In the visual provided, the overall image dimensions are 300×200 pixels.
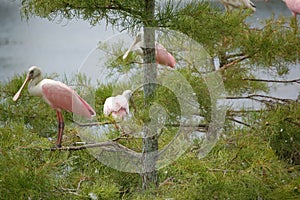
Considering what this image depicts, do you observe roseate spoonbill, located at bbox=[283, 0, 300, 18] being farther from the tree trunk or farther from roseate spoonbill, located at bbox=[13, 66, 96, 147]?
roseate spoonbill, located at bbox=[13, 66, 96, 147]

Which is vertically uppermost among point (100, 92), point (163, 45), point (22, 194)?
point (163, 45)

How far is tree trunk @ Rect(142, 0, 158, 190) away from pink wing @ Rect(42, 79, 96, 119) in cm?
13

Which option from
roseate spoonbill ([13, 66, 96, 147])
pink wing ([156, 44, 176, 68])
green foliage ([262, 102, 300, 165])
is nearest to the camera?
roseate spoonbill ([13, 66, 96, 147])

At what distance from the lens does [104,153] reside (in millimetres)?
1601

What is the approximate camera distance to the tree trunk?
1229mm

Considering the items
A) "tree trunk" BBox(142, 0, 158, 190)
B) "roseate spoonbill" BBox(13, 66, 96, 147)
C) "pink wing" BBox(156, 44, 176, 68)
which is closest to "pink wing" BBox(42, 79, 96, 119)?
"roseate spoonbill" BBox(13, 66, 96, 147)

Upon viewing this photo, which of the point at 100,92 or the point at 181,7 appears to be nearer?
the point at 181,7

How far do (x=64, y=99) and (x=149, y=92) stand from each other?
0.19 meters

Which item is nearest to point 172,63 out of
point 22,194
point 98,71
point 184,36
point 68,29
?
point 98,71

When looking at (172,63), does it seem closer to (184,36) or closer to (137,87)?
(137,87)

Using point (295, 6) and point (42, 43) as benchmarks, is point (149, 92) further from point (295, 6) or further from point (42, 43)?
point (42, 43)

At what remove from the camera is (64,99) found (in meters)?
1.35

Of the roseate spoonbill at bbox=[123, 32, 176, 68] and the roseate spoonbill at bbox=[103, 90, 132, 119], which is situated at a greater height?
the roseate spoonbill at bbox=[123, 32, 176, 68]

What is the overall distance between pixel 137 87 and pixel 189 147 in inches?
8.0
